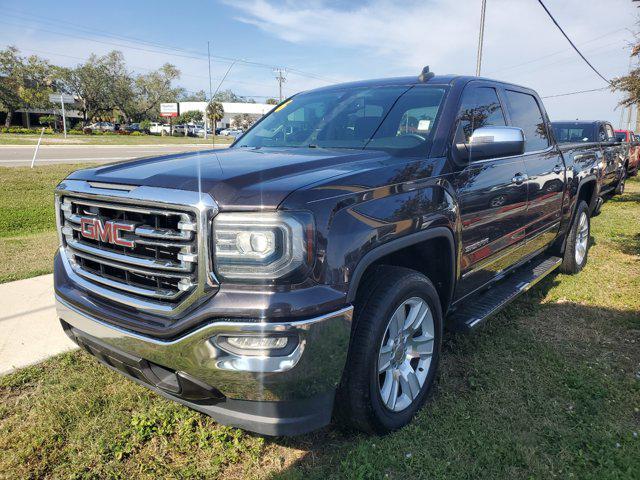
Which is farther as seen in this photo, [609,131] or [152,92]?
[152,92]

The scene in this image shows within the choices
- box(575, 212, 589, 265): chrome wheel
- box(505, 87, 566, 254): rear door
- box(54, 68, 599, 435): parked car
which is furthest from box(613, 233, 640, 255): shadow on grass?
box(54, 68, 599, 435): parked car

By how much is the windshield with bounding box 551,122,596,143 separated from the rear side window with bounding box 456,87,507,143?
8398mm

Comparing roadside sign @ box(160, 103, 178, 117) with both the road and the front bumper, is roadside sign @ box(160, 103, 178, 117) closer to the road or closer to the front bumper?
the road

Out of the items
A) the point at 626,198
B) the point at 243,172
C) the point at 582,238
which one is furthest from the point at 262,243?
the point at 626,198

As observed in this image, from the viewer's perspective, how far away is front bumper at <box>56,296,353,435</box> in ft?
6.55

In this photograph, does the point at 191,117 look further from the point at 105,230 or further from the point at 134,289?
the point at 134,289

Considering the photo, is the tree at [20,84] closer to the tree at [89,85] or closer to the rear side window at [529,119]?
the tree at [89,85]

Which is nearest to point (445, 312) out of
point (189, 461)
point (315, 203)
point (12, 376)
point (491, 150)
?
point (491, 150)

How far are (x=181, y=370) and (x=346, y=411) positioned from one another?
0.85 m

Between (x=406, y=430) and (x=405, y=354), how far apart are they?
0.41 metres

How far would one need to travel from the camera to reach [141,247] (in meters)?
2.26

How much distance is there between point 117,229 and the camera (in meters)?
2.31

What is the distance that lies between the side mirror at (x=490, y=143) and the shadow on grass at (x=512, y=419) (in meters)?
1.50

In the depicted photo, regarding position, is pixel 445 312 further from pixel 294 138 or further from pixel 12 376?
pixel 12 376
